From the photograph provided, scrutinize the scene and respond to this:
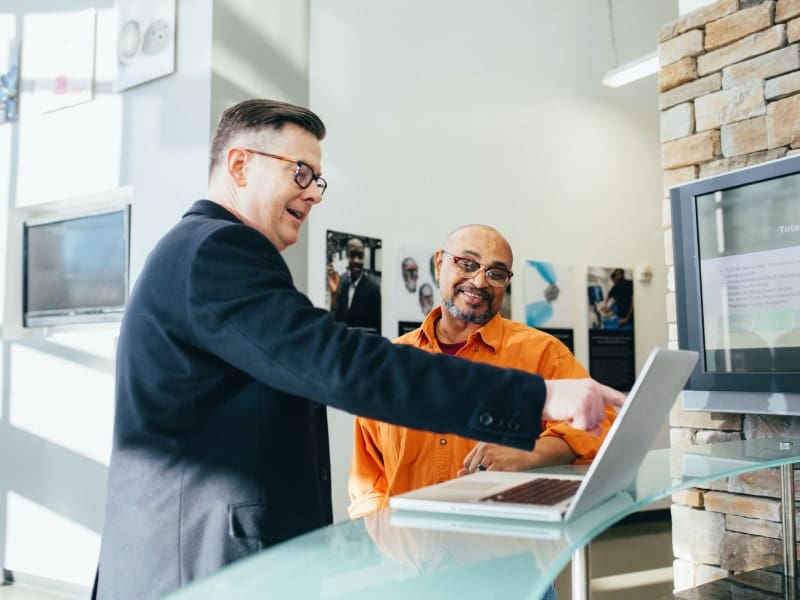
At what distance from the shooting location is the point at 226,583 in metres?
0.87

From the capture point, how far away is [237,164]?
151cm

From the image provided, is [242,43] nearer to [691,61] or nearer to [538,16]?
[691,61]

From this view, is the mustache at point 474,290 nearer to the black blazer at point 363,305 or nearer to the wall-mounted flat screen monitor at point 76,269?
the black blazer at point 363,305

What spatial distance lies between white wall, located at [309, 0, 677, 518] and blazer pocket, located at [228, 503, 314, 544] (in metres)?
3.51

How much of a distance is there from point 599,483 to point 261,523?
0.53 m

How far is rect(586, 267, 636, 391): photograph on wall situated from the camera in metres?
6.45

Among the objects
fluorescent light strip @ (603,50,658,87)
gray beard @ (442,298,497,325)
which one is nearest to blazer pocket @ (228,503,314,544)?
gray beard @ (442,298,497,325)

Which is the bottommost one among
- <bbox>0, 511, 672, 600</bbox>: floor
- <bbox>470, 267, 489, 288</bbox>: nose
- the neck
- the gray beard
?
<bbox>0, 511, 672, 600</bbox>: floor

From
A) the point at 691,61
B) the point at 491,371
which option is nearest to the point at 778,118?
the point at 691,61

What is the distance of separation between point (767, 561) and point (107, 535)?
2.18 m

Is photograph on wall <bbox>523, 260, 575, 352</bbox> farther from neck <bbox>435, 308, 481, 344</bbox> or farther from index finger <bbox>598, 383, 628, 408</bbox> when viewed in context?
index finger <bbox>598, 383, 628, 408</bbox>

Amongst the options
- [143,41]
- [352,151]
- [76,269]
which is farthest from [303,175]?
[76,269]

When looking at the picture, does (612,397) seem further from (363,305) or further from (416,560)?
(363,305)

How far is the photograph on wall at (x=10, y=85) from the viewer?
17.2 ft
